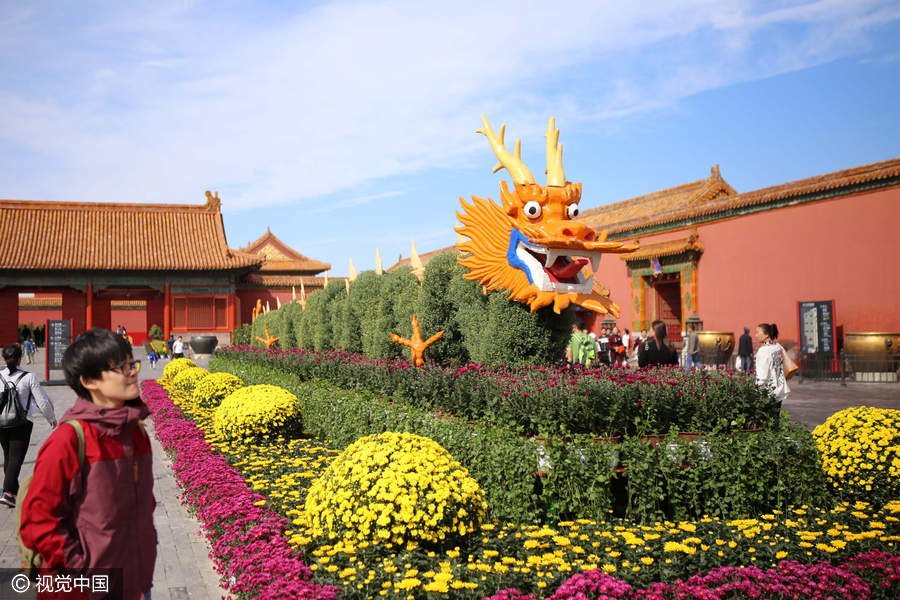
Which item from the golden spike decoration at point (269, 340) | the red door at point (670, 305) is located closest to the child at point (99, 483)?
the golden spike decoration at point (269, 340)

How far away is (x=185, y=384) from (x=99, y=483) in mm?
10580

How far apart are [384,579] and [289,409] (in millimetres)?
4278

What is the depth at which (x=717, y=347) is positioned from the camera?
55.6 feet

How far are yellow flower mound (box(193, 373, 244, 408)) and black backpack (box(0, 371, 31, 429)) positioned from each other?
Answer: 4661 mm

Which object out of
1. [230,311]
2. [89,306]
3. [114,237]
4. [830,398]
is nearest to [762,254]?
[830,398]

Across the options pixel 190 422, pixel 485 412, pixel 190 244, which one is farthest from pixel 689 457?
pixel 190 244

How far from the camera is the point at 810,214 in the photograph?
1537 centimetres

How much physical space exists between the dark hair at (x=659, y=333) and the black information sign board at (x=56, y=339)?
1505cm

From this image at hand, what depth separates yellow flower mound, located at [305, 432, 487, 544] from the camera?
3418 millimetres

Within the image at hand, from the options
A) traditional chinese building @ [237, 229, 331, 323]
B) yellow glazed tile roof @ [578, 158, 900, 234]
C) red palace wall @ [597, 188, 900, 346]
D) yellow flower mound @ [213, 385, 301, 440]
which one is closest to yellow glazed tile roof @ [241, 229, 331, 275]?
traditional chinese building @ [237, 229, 331, 323]

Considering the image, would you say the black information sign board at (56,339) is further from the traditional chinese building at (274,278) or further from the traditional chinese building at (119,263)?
the traditional chinese building at (274,278)

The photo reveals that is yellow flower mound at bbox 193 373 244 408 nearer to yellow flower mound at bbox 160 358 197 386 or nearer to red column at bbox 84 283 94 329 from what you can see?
yellow flower mound at bbox 160 358 197 386

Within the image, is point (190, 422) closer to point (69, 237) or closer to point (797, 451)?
point (797, 451)

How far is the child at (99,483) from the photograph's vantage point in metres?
2.00
